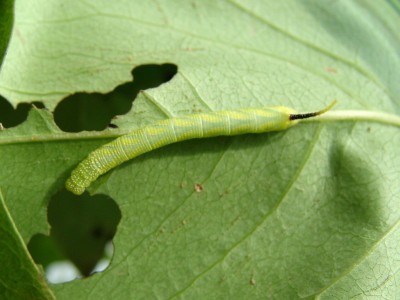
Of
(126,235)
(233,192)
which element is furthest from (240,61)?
(126,235)

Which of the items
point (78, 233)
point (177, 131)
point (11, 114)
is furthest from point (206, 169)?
point (78, 233)

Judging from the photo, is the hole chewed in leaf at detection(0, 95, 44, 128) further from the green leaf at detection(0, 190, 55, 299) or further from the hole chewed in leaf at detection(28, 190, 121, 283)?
the hole chewed in leaf at detection(28, 190, 121, 283)

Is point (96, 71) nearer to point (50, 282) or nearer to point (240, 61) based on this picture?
point (240, 61)

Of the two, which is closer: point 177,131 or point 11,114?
point 177,131

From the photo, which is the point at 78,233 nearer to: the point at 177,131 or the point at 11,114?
the point at 11,114

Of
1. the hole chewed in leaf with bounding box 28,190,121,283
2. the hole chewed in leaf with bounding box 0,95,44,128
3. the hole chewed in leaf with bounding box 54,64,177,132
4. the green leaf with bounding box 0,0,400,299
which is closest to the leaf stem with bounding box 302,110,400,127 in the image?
the green leaf with bounding box 0,0,400,299
